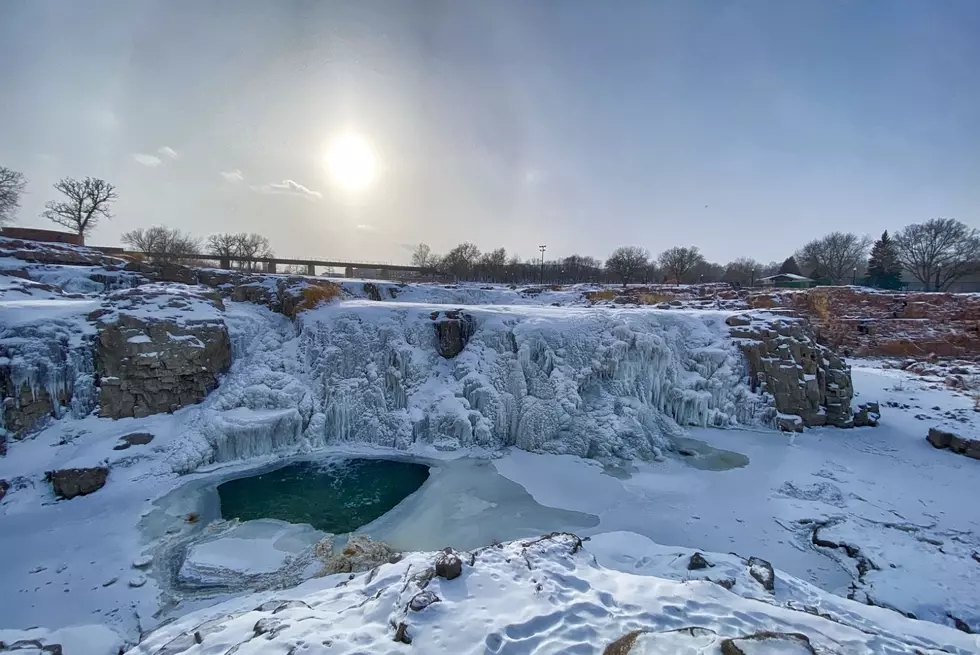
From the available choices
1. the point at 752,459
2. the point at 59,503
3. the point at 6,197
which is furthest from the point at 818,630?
the point at 6,197

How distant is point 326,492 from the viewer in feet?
26.3

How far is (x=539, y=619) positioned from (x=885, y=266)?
50700 millimetres

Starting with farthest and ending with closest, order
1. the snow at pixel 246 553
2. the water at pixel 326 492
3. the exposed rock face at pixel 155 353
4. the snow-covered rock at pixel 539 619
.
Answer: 1. the exposed rock face at pixel 155 353
2. the water at pixel 326 492
3. the snow at pixel 246 553
4. the snow-covered rock at pixel 539 619

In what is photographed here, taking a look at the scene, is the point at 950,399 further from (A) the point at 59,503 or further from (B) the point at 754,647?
(A) the point at 59,503

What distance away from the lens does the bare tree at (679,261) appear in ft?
140

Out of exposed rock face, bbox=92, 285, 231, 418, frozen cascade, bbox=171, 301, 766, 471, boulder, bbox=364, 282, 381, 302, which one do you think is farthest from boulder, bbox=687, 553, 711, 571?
boulder, bbox=364, 282, 381, 302

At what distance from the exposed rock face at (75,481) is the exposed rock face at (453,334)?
25.5 ft

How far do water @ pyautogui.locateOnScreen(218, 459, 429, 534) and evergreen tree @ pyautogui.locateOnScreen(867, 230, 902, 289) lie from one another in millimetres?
47500

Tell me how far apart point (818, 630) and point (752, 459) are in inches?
263

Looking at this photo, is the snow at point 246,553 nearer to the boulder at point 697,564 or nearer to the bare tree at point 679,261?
the boulder at point 697,564

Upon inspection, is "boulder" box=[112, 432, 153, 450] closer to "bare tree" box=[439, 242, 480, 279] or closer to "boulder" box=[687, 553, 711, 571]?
"boulder" box=[687, 553, 711, 571]

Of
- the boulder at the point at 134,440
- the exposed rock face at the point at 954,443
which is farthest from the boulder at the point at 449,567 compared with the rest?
the exposed rock face at the point at 954,443

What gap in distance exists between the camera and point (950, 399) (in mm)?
11531

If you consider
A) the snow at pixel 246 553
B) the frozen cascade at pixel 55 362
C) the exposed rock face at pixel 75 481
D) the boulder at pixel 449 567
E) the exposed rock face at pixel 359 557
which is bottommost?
the snow at pixel 246 553
